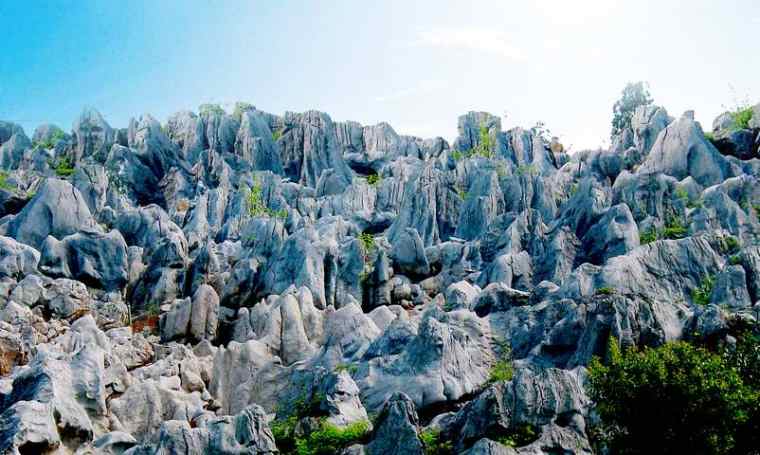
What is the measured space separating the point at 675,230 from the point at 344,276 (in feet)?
51.7

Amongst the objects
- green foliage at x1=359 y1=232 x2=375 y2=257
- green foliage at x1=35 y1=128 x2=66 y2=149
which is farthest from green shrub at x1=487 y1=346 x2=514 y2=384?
Answer: green foliage at x1=35 y1=128 x2=66 y2=149

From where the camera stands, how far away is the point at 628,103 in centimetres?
7400

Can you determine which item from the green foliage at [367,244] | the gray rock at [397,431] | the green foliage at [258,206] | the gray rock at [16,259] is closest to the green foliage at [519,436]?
the gray rock at [397,431]

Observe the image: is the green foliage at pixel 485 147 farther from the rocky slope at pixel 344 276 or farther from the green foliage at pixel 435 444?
the green foliage at pixel 435 444

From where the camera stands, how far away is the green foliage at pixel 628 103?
73375 mm

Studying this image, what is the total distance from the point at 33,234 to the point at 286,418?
27.8 m

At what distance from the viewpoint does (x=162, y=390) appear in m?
22.2

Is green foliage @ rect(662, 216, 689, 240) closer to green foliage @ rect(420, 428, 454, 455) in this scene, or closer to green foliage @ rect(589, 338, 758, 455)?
green foliage @ rect(589, 338, 758, 455)

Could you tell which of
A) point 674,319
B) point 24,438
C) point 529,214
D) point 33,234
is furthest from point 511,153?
point 24,438

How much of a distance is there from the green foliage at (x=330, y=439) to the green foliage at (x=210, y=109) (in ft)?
194

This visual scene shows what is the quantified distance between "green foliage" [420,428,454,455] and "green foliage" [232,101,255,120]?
59156 millimetres

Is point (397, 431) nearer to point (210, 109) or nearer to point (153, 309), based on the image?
point (153, 309)

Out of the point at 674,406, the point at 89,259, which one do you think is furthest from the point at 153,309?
the point at 674,406

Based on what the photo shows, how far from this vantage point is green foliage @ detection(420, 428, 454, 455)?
589 inches
